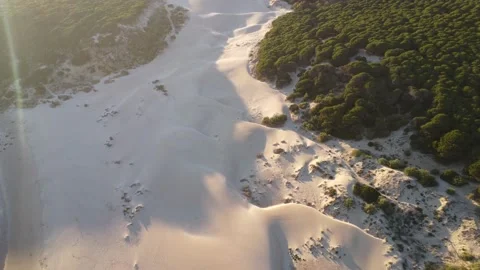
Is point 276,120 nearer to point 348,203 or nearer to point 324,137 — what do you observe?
point 324,137

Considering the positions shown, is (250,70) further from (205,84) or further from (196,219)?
(196,219)

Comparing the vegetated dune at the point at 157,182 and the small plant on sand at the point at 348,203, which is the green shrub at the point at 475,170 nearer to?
the small plant on sand at the point at 348,203

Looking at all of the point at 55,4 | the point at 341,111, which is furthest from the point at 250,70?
the point at 55,4

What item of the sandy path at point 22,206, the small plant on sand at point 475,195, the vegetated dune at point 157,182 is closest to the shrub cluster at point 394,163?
the small plant on sand at point 475,195

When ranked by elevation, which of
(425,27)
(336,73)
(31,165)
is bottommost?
(31,165)

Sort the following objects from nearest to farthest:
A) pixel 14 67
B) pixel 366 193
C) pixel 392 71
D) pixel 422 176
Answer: pixel 366 193, pixel 422 176, pixel 392 71, pixel 14 67

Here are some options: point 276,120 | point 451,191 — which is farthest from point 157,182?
point 451,191
